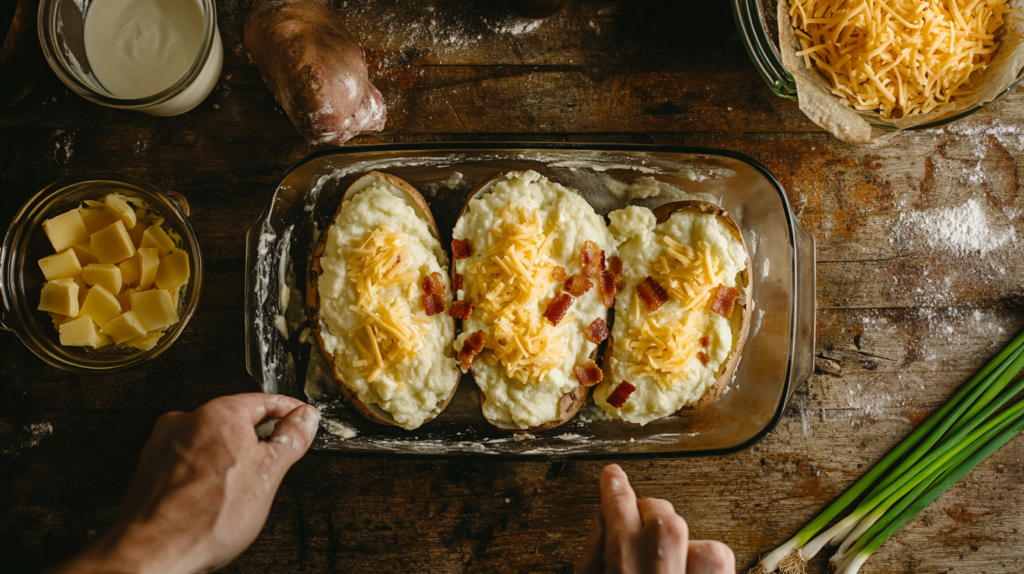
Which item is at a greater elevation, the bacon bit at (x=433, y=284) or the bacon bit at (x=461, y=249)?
the bacon bit at (x=461, y=249)

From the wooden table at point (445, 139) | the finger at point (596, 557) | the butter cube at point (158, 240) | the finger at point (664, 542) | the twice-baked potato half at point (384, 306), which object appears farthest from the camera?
the wooden table at point (445, 139)

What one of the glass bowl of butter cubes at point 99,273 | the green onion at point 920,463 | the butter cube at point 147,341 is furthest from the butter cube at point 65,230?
the green onion at point 920,463

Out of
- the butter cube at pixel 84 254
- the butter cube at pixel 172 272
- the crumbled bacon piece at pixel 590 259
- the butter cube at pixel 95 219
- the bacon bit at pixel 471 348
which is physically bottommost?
the bacon bit at pixel 471 348

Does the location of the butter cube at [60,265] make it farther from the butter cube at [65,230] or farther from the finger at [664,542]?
the finger at [664,542]

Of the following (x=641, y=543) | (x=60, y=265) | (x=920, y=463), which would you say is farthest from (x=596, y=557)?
(x=60, y=265)

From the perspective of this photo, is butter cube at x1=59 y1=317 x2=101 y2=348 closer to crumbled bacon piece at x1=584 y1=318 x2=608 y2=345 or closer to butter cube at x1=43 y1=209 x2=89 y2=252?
butter cube at x1=43 y1=209 x2=89 y2=252

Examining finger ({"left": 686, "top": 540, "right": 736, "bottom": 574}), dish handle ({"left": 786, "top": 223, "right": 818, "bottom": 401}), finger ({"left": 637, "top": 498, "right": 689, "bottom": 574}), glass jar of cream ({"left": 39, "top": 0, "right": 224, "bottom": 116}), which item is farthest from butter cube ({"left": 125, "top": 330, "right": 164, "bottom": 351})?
dish handle ({"left": 786, "top": 223, "right": 818, "bottom": 401})

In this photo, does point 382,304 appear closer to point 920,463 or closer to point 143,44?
point 143,44
